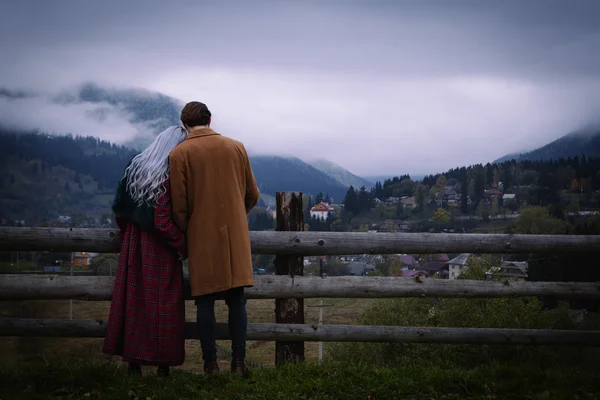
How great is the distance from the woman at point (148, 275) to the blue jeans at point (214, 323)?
0.74ft

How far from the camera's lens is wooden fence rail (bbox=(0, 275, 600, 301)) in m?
5.59

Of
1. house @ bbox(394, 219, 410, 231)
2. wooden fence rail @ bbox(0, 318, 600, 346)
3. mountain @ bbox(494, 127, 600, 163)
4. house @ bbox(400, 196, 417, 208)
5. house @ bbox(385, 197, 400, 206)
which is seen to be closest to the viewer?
wooden fence rail @ bbox(0, 318, 600, 346)

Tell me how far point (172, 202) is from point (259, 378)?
160 cm

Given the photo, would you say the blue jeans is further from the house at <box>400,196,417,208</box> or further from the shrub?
the house at <box>400,196,417,208</box>

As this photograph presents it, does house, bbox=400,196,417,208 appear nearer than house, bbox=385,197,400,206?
Yes

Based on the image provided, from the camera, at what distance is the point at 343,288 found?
577 centimetres

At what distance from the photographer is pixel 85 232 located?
558 cm

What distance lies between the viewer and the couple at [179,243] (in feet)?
16.1

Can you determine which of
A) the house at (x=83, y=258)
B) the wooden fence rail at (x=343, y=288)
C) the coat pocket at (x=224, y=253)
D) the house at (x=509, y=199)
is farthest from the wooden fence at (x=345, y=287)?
the house at (x=509, y=199)

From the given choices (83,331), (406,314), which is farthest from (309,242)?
(406,314)

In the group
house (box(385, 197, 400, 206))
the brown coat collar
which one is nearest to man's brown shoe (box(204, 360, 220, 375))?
the brown coat collar

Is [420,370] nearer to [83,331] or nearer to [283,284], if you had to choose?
[283,284]

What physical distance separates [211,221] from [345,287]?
5.22 feet

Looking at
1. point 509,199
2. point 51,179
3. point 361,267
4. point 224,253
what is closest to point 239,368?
point 224,253
